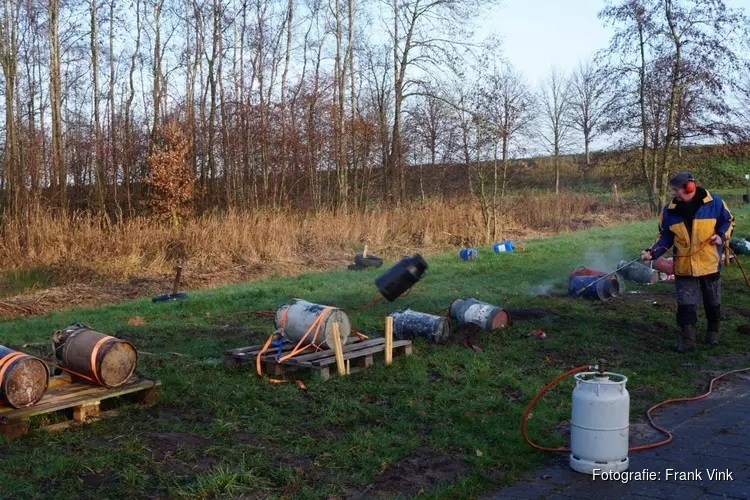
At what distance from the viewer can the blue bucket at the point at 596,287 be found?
965cm

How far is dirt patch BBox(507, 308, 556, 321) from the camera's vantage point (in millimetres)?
8453

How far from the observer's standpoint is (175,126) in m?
21.2

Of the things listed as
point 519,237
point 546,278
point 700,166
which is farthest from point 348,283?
point 700,166

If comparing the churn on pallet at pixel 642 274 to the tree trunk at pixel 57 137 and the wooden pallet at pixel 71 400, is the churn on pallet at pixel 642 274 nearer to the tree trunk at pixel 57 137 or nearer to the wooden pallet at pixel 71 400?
the wooden pallet at pixel 71 400

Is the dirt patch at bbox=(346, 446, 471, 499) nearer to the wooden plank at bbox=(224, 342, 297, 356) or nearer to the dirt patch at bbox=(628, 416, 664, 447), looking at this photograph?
the dirt patch at bbox=(628, 416, 664, 447)

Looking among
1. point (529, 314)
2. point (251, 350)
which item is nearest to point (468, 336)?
point (529, 314)

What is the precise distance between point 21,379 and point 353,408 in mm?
2345

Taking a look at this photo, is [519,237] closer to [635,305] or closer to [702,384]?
[635,305]

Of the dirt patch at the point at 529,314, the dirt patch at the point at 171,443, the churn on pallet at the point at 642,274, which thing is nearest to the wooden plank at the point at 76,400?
the dirt patch at the point at 171,443

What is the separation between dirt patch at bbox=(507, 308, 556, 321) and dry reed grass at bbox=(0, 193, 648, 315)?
676 centimetres

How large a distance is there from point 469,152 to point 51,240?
11417mm

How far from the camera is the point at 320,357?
20.4ft

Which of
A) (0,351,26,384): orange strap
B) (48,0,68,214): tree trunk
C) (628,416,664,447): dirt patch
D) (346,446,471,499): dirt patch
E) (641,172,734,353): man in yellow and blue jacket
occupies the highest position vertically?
(48,0,68,214): tree trunk

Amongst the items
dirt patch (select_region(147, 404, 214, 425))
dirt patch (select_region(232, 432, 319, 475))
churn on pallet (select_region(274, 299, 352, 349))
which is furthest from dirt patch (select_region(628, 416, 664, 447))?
dirt patch (select_region(147, 404, 214, 425))
